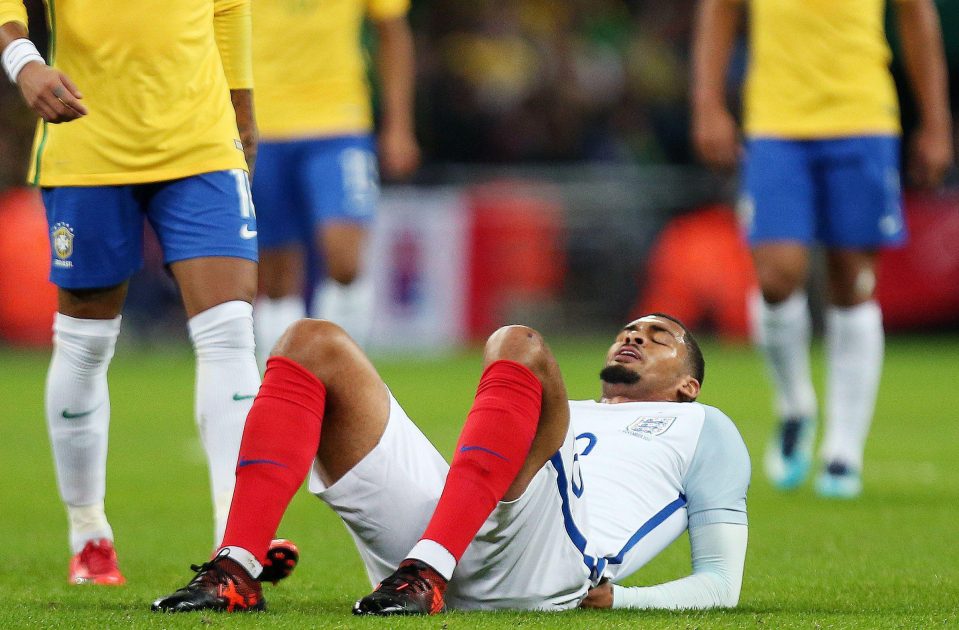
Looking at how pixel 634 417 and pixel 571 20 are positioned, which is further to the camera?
pixel 571 20

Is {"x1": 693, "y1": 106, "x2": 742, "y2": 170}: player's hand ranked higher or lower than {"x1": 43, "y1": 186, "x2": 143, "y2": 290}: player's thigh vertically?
lower

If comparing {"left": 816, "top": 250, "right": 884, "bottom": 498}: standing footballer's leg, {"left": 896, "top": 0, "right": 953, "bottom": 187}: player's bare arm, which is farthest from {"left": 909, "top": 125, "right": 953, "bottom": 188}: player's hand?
{"left": 816, "top": 250, "right": 884, "bottom": 498}: standing footballer's leg

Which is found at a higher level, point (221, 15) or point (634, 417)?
point (221, 15)

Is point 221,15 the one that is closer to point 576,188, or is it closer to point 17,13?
point 17,13

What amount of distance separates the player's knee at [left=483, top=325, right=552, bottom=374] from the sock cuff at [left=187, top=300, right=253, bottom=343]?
95cm

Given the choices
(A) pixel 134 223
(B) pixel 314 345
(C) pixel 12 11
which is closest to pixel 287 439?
(B) pixel 314 345

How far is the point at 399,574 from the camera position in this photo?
3.47m

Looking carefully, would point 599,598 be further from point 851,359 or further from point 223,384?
point 851,359

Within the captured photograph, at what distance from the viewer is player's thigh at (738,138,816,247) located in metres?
6.93

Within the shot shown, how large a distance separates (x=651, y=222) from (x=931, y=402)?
586 cm

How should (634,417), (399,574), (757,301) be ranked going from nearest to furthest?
(399,574) < (634,417) < (757,301)

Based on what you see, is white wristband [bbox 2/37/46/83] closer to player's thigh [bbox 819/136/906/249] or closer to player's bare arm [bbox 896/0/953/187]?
player's thigh [bbox 819/136/906/249]

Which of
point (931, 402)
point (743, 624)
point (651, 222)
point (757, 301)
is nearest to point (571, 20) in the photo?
point (651, 222)

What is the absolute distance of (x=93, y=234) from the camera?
4406 mm
